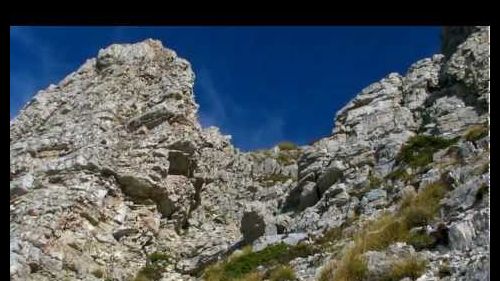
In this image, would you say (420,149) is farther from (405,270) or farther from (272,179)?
(272,179)

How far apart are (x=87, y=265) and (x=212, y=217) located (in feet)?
Result: 35.7

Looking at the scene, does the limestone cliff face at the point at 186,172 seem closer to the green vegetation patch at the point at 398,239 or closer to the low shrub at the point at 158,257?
the low shrub at the point at 158,257

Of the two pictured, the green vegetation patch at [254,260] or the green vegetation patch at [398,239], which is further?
the green vegetation patch at [254,260]

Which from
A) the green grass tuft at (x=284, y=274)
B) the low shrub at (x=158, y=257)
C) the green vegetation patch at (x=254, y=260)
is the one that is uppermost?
the low shrub at (x=158, y=257)

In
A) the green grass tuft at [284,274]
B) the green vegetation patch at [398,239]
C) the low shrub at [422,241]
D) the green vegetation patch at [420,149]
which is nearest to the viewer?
the green vegetation patch at [398,239]

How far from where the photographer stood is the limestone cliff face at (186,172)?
21594 millimetres

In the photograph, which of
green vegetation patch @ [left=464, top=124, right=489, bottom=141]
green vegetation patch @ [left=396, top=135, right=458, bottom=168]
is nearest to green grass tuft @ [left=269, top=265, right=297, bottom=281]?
green vegetation patch @ [left=464, top=124, right=489, bottom=141]

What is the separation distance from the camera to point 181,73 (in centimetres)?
3566

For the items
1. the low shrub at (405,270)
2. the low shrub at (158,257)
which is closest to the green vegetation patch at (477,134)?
the low shrub at (405,270)

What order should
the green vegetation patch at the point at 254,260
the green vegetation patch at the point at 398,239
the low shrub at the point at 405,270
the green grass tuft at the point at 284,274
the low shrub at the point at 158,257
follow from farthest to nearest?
the low shrub at the point at 158,257
the green vegetation patch at the point at 254,260
the green grass tuft at the point at 284,274
the green vegetation patch at the point at 398,239
the low shrub at the point at 405,270

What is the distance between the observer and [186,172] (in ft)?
104

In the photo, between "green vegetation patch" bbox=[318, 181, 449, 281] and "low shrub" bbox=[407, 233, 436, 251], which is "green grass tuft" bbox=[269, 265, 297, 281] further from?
"low shrub" bbox=[407, 233, 436, 251]
